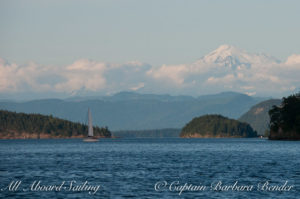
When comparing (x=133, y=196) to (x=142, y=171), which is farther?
(x=142, y=171)

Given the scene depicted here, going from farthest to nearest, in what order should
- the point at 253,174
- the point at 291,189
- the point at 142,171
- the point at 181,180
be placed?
1. the point at 142,171
2. the point at 253,174
3. the point at 181,180
4. the point at 291,189

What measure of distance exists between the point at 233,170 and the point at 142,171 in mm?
16523

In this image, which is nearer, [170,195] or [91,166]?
[170,195]

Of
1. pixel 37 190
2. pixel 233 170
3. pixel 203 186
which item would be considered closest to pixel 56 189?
pixel 37 190

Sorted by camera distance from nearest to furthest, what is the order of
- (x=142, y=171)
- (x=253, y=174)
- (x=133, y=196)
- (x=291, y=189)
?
(x=133, y=196) < (x=291, y=189) < (x=253, y=174) < (x=142, y=171)

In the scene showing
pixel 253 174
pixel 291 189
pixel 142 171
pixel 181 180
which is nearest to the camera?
pixel 291 189

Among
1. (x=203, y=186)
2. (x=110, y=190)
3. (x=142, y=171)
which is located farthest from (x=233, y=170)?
(x=110, y=190)

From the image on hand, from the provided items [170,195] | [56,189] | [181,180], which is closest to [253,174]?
[181,180]

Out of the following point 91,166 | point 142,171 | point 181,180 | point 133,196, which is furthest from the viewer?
point 91,166

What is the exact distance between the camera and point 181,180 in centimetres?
9381

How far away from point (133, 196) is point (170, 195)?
188 inches

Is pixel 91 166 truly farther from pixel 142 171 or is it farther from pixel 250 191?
pixel 250 191

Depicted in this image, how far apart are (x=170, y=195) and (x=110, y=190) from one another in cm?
895

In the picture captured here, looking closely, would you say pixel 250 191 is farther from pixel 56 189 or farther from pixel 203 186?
pixel 56 189
